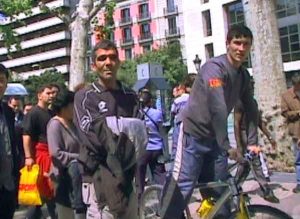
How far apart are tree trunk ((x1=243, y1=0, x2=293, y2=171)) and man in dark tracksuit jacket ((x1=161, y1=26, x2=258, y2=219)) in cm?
552

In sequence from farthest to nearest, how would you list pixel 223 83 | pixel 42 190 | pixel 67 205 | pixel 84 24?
1. pixel 84 24
2. pixel 42 190
3. pixel 67 205
4. pixel 223 83

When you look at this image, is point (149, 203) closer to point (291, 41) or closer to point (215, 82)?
point (215, 82)

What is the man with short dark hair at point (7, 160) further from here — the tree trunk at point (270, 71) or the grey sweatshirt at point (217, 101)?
the tree trunk at point (270, 71)

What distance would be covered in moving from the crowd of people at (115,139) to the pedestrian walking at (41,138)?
1 cm

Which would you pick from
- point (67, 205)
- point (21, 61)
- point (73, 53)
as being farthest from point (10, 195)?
point (21, 61)

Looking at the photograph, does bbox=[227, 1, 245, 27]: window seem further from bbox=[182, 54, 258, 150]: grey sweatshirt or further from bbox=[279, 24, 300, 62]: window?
bbox=[182, 54, 258, 150]: grey sweatshirt

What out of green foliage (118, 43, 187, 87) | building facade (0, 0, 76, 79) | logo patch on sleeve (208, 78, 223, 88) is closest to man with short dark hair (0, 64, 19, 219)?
logo patch on sleeve (208, 78, 223, 88)

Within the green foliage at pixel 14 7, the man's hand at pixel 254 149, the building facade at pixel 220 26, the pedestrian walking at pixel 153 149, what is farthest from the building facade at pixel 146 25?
the man's hand at pixel 254 149

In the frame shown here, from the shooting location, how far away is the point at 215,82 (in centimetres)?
424

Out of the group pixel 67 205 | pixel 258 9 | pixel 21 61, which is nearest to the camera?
pixel 67 205

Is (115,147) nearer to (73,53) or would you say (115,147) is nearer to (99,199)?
(99,199)

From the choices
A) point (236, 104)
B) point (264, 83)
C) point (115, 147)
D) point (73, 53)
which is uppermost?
point (73, 53)

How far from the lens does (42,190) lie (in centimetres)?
613

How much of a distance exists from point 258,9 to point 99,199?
22.4 feet
